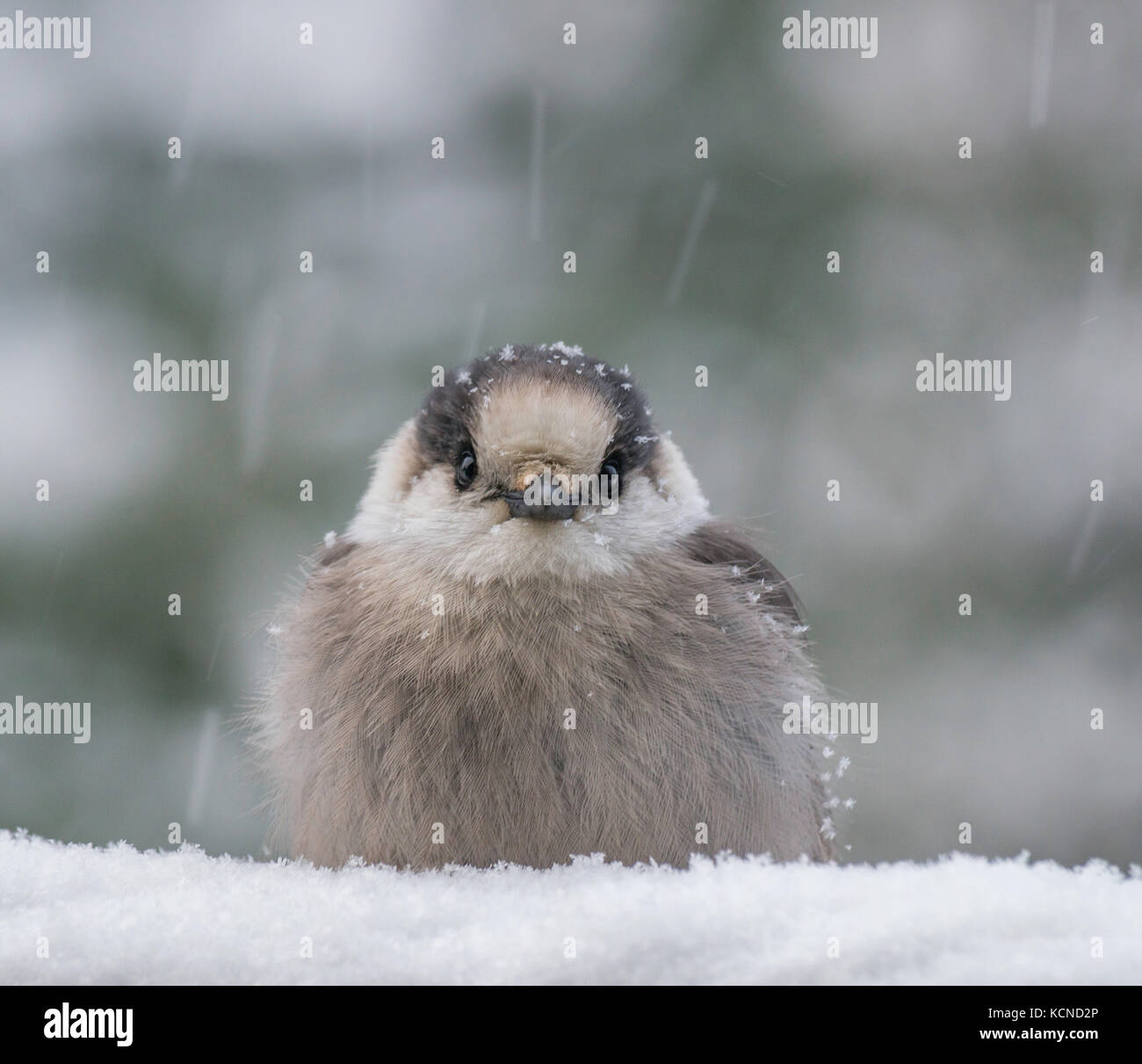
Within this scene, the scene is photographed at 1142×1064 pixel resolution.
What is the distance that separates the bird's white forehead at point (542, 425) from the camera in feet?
7.03

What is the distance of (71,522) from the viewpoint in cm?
397

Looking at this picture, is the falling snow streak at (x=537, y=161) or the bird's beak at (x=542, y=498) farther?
the falling snow streak at (x=537, y=161)

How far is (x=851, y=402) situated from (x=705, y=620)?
2.70m

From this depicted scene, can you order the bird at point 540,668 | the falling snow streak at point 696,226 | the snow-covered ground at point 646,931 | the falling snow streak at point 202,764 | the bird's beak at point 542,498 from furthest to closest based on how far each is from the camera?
the falling snow streak at point 696,226 < the falling snow streak at point 202,764 < the bird's beak at point 542,498 < the bird at point 540,668 < the snow-covered ground at point 646,931

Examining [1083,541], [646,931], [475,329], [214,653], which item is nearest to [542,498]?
[646,931]

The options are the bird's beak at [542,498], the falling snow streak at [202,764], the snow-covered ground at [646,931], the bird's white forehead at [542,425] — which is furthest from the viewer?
the falling snow streak at [202,764]

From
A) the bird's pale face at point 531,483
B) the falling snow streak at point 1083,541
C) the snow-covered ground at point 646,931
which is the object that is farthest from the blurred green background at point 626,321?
the snow-covered ground at point 646,931

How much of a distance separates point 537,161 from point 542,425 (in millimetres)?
2596

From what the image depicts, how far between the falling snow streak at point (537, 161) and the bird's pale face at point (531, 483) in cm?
208

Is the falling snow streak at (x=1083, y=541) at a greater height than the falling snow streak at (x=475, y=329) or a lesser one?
lesser

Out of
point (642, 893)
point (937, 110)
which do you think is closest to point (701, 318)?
point (937, 110)

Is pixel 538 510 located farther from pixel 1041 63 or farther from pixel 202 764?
pixel 1041 63

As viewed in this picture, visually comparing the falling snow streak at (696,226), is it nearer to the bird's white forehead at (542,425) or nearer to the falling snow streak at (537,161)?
the falling snow streak at (537,161)
